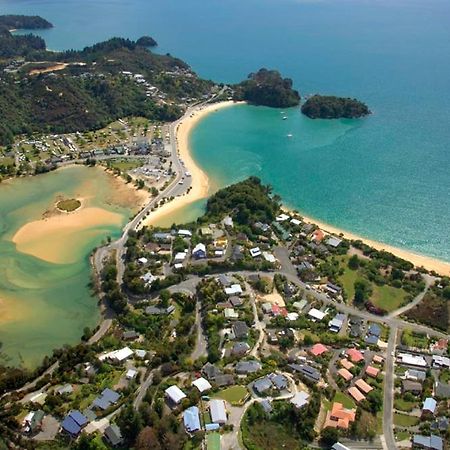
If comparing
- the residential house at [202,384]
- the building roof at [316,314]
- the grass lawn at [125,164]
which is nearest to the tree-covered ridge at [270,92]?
the grass lawn at [125,164]

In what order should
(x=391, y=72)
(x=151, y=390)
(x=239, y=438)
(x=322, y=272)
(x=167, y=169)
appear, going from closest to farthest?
1. (x=239, y=438)
2. (x=151, y=390)
3. (x=322, y=272)
4. (x=167, y=169)
5. (x=391, y=72)

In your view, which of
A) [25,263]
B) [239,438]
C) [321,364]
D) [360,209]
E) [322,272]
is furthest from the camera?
[360,209]

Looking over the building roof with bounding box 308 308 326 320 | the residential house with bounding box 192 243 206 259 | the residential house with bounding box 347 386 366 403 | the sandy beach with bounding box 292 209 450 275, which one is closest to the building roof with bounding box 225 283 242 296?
the residential house with bounding box 192 243 206 259

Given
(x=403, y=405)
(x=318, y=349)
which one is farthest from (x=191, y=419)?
(x=403, y=405)

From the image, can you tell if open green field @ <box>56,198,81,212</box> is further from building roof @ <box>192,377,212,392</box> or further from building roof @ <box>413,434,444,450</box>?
building roof @ <box>413,434,444,450</box>

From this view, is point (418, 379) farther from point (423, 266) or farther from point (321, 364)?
point (423, 266)

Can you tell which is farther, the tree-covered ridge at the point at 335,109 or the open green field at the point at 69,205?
the tree-covered ridge at the point at 335,109

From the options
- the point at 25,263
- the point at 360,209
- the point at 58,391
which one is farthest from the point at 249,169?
the point at 58,391

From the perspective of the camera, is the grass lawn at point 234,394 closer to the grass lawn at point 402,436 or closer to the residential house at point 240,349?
the residential house at point 240,349
